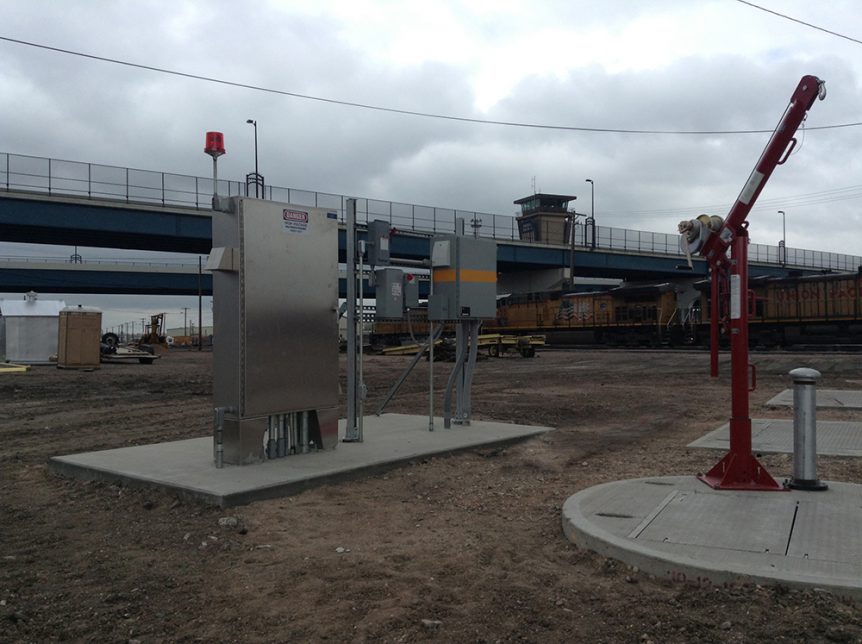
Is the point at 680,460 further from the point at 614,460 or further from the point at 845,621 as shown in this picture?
the point at 845,621

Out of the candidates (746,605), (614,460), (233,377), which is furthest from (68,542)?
(614,460)

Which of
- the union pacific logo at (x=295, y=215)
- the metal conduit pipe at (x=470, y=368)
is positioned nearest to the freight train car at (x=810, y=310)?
the metal conduit pipe at (x=470, y=368)

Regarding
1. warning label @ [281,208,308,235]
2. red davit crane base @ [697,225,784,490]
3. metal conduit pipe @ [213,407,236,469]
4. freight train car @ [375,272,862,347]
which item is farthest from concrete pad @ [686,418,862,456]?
freight train car @ [375,272,862,347]

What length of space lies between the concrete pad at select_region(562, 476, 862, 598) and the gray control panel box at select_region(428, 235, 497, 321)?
389cm

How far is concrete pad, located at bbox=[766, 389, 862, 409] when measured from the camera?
12.8 m

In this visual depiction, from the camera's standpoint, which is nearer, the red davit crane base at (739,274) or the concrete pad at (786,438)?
the red davit crane base at (739,274)

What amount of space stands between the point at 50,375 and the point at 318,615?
24.8 m

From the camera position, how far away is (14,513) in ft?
20.3

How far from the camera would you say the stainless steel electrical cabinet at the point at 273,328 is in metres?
7.13

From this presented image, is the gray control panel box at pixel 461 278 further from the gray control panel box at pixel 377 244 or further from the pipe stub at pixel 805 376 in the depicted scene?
the pipe stub at pixel 805 376

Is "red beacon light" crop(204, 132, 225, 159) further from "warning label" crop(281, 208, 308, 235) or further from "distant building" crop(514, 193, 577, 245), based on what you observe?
"distant building" crop(514, 193, 577, 245)

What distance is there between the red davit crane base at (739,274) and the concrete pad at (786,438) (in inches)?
102

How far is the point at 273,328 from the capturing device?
7.39 metres

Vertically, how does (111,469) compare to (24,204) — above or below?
below
